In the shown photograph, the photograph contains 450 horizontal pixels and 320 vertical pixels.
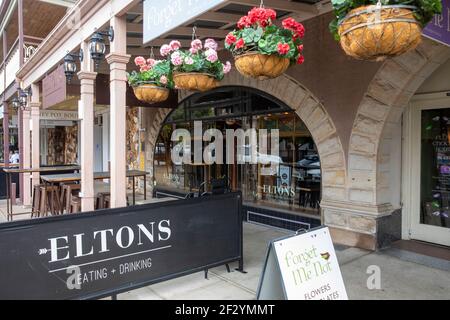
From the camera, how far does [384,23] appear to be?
2.34 meters

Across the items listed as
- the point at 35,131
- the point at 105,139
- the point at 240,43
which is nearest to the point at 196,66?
the point at 240,43

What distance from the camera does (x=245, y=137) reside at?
24.7ft

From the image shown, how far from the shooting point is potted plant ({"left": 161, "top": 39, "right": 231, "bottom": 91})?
412 centimetres

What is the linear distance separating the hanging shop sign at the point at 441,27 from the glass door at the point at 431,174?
236cm

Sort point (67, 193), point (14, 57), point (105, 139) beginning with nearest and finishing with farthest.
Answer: point (67, 193) < point (14, 57) < point (105, 139)

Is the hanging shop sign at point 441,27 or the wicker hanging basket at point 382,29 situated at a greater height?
the hanging shop sign at point 441,27

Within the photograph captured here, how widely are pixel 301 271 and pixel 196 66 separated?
2544 mm

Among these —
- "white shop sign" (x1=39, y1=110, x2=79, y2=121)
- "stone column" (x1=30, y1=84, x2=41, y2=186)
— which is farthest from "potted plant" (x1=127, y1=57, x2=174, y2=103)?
"white shop sign" (x1=39, y1=110, x2=79, y2=121)

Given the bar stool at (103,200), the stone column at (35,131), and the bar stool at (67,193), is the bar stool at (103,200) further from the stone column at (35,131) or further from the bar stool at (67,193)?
the stone column at (35,131)

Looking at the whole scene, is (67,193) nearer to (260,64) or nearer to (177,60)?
(177,60)

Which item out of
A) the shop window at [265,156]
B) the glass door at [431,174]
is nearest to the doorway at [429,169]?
the glass door at [431,174]

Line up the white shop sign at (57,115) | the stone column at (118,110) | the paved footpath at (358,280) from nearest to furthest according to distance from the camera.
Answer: the paved footpath at (358,280) → the stone column at (118,110) → the white shop sign at (57,115)

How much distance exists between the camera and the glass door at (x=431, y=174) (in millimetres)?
5223

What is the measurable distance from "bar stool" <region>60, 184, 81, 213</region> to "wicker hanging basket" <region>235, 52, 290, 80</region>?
4.89 m
